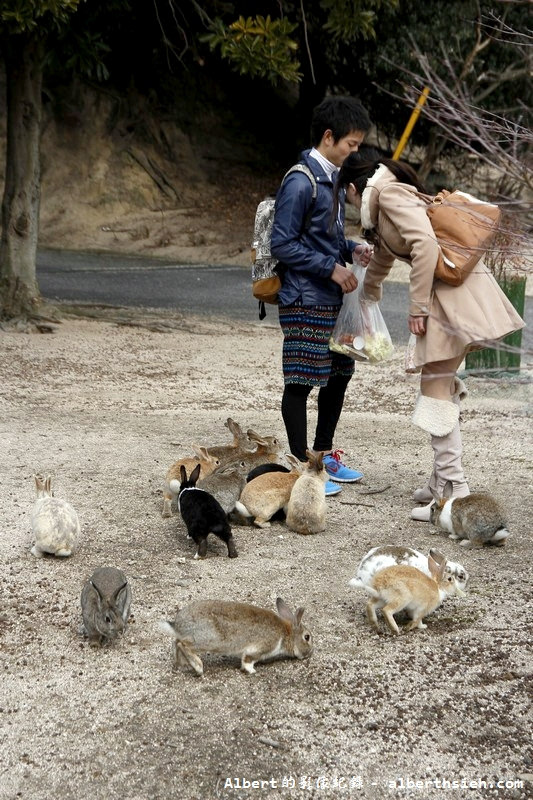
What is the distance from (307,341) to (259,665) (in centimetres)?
214

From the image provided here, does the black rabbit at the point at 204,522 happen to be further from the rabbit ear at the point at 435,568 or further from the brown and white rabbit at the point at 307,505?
the rabbit ear at the point at 435,568

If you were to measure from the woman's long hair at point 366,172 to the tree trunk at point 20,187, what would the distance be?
6400 millimetres

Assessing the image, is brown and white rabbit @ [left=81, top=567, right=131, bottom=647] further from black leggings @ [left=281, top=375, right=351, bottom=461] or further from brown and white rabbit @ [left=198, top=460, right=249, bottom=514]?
black leggings @ [left=281, top=375, right=351, bottom=461]

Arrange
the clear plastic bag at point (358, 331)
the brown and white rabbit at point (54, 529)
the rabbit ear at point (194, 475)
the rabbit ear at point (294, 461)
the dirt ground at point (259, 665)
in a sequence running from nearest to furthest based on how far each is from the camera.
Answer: the dirt ground at point (259, 665), the brown and white rabbit at point (54, 529), the rabbit ear at point (194, 475), the rabbit ear at point (294, 461), the clear plastic bag at point (358, 331)

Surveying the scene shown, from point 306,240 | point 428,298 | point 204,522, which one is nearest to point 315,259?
point 306,240

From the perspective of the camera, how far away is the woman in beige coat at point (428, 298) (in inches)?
198

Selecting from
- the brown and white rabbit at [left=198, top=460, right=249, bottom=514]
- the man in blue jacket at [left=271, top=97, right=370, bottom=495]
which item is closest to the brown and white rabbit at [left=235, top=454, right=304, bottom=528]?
the brown and white rabbit at [left=198, top=460, right=249, bottom=514]

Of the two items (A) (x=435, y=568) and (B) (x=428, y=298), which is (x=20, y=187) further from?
(A) (x=435, y=568)

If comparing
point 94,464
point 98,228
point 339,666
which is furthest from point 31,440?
point 98,228

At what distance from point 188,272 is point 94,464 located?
11116mm

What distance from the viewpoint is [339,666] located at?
3.84 m

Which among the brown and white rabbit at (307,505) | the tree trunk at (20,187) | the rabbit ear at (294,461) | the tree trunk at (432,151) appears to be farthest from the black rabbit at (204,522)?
the tree trunk at (432,151)

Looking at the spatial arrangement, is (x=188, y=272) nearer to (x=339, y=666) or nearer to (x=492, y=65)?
(x=492, y=65)

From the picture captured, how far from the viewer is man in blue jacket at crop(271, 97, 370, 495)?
536 centimetres
